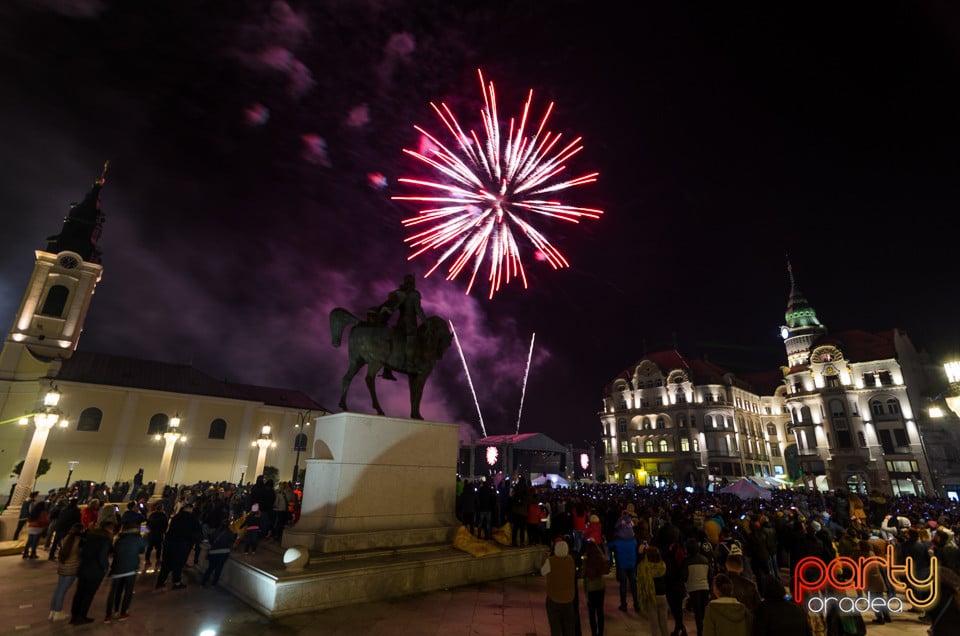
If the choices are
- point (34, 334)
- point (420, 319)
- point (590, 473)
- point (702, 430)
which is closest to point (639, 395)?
point (702, 430)

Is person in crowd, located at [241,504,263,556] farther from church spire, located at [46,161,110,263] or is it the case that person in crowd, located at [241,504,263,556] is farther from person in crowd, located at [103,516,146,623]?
church spire, located at [46,161,110,263]

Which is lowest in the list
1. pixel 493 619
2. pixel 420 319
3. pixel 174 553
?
pixel 493 619

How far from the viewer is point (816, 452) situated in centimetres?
4922

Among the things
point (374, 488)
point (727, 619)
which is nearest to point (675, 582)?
point (727, 619)

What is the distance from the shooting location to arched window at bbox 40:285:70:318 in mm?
37094

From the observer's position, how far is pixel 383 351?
10602 mm

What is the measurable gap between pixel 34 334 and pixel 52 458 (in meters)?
11.7

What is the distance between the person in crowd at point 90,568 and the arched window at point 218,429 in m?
37.5

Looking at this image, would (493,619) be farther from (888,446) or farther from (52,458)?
(888,446)

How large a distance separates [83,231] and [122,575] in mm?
49370

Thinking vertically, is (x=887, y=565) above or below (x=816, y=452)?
below

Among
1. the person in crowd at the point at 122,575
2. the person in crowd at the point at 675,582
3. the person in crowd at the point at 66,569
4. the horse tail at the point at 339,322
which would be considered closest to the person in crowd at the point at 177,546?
the person in crowd at the point at 122,575

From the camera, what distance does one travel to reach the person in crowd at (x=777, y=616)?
4.14 meters

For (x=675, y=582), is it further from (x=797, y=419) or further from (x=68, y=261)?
(x=797, y=419)
